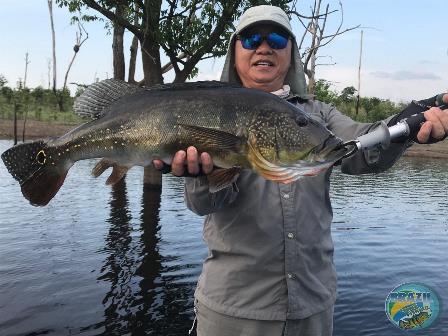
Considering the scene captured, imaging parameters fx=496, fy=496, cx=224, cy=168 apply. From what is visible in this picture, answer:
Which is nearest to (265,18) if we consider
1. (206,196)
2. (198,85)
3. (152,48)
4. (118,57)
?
(198,85)

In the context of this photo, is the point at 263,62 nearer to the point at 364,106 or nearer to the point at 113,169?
the point at 113,169

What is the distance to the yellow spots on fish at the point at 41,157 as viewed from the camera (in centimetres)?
319

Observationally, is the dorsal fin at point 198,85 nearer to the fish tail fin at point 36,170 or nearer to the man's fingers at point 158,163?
the man's fingers at point 158,163

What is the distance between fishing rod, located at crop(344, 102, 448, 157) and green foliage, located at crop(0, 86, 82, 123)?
136 ft

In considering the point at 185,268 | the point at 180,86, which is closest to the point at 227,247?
the point at 180,86

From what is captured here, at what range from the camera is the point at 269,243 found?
9.41ft

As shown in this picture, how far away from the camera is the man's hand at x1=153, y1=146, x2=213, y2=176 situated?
270 centimetres

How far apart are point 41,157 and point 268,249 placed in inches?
61.8

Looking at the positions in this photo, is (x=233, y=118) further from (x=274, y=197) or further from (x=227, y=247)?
(x=227, y=247)

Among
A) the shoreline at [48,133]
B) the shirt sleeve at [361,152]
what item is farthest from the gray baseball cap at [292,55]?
the shoreline at [48,133]

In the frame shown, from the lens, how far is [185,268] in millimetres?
9586

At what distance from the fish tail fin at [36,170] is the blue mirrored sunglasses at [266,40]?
1.42 m

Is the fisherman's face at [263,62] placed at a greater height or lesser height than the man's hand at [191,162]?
greater

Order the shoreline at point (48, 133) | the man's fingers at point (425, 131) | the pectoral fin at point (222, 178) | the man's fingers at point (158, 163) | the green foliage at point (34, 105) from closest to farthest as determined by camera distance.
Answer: the man's fingers at point (425, 131) → the pectoral fin at point (222, 178) → the man's fingers at point (158, 163) → the shoreline at point (48, 133) → the green foliage at point (34, 105)
